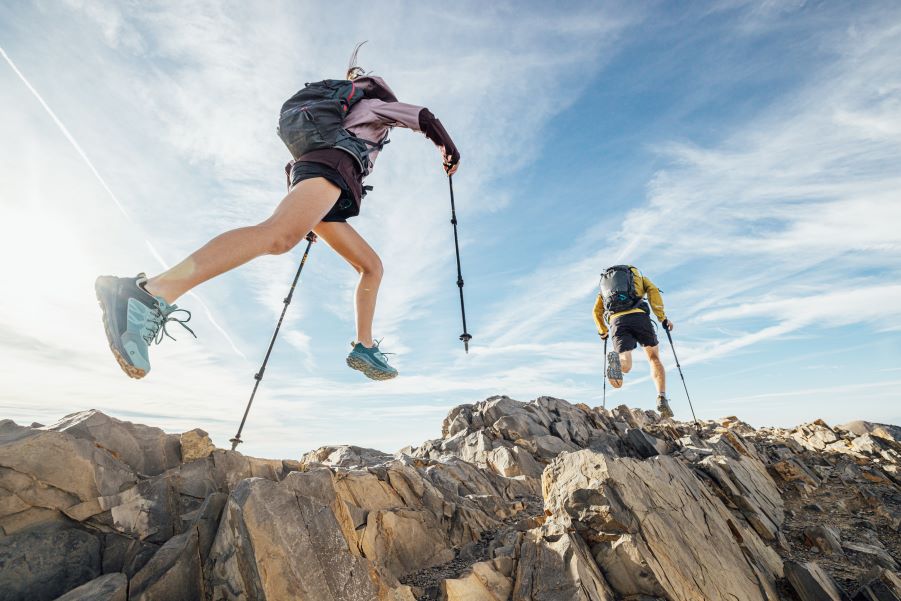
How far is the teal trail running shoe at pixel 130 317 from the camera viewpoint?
119 inches

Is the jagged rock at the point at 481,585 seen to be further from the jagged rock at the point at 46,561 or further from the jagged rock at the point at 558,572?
the jagged rock at the point at 46,561

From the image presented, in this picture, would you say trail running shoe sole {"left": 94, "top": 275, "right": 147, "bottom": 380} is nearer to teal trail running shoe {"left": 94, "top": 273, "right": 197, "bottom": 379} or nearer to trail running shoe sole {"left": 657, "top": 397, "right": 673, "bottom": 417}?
teal trail running shoe {"left": 94, "top": 273, "right": 197, "bottom": 379}

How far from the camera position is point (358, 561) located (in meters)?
4.16

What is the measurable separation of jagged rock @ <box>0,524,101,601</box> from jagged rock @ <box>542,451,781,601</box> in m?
5.57

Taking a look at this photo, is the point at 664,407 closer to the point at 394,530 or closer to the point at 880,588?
the point at 880,588

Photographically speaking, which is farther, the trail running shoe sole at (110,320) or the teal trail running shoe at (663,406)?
the teal trail running shoe at (663,406)

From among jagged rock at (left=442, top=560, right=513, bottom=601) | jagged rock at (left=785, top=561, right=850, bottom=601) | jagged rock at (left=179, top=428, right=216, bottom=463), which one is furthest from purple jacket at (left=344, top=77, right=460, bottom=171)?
jagged rock at (left=785, top=561, right=850, bottom=601)

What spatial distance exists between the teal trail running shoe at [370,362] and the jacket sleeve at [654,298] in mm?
13145

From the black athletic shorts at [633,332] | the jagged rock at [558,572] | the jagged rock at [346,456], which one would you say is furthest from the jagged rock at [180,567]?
the black athletic shorts at [633,332]

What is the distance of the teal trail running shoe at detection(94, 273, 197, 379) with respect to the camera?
3.03 m

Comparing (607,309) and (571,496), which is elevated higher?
(607,309)

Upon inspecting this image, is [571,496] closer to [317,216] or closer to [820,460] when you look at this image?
[317,216]

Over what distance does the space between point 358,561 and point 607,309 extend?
13473 millimetres

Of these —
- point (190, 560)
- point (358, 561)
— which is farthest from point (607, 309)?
point (190, 560)
